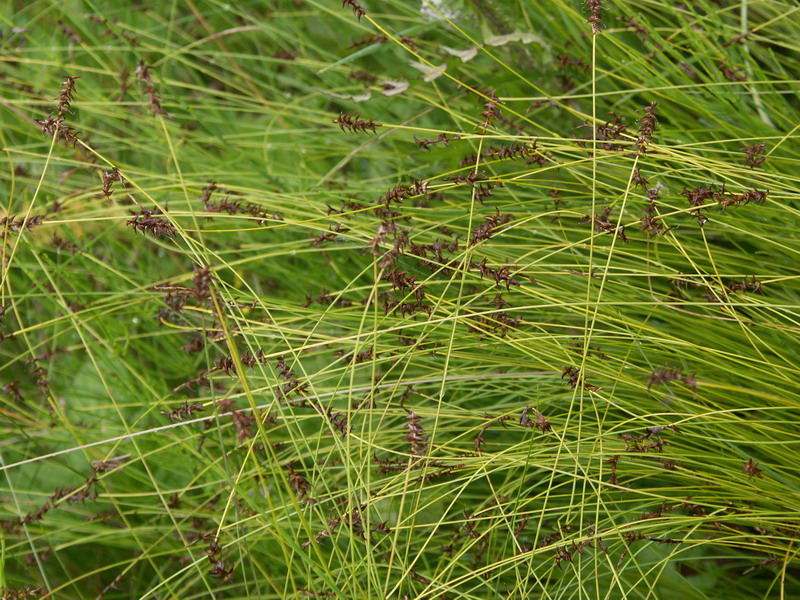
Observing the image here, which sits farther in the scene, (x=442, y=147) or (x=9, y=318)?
(x=9, y=318)

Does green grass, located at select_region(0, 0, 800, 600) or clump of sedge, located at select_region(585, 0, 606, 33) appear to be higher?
clump of sedge, located at select_region(585, 0, 606, 33)

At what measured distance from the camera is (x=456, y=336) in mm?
1262

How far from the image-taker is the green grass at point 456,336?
114 cm

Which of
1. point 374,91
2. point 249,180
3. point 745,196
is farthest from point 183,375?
point 745,196

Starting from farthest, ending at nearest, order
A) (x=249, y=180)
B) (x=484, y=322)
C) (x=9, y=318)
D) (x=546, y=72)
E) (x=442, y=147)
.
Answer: (x=9, y=318)
(x=249, y=180)
(x=546, y=72)
(x=442, y=147)
(x=484, y=322)

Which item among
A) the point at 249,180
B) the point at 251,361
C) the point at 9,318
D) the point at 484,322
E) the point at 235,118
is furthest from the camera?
the point at 235,118

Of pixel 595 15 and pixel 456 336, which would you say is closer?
pixel 595 15

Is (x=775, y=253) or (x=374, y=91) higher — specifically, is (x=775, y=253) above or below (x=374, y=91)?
below

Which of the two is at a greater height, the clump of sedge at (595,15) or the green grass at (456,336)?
the clump of sedge at (595,15)

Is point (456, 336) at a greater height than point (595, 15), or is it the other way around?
point (595, 15)

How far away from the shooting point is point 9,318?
194 centimetres

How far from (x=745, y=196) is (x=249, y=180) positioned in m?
1.15

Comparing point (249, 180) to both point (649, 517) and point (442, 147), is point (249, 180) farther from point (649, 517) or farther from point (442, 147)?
point (649, 517)

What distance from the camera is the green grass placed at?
114 centimetres
